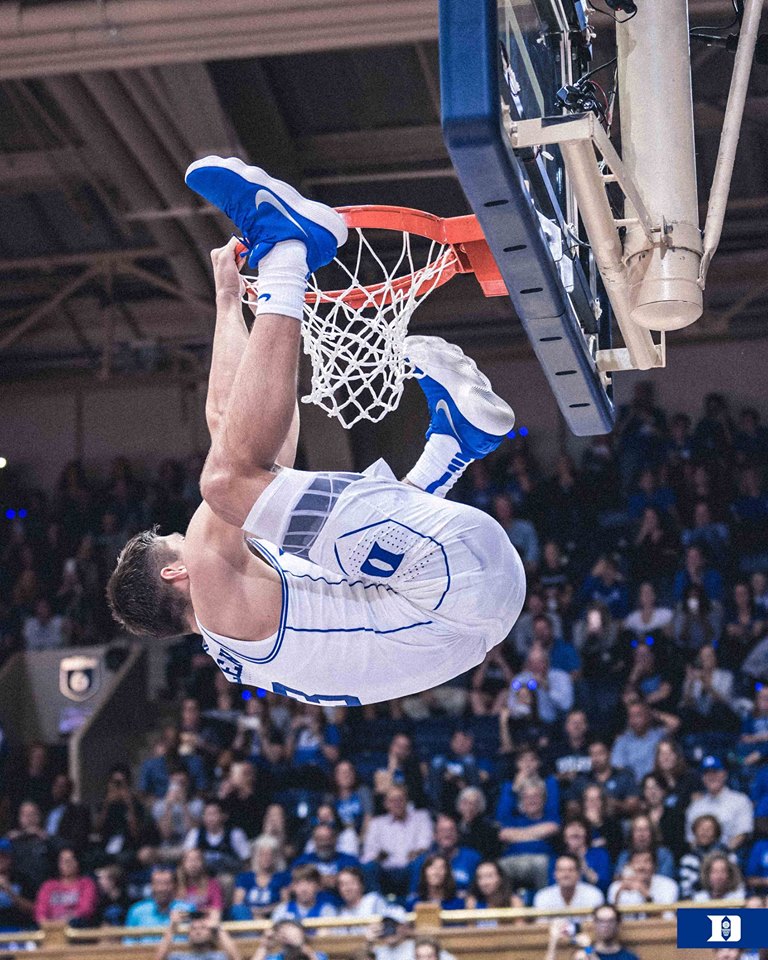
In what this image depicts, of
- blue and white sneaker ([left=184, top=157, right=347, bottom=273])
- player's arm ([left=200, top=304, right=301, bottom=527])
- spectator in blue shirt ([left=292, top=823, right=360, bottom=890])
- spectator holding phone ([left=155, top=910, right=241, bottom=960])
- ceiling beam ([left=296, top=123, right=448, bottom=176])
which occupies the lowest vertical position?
spectator holding phone ([left=155, top=910, right=241, bottom=960])

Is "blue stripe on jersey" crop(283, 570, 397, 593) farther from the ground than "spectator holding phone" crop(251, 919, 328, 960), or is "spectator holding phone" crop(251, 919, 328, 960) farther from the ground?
"blue stripe on jersey" crop(283, 570, 397, 593)

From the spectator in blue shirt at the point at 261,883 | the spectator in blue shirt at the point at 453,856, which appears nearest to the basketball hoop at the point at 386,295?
the spectator in blue shirt at the point at 453,856

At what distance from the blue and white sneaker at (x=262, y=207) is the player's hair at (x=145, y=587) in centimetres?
92

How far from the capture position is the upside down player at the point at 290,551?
3338 mm

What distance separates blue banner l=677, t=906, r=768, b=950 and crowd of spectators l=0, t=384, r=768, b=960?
1.19 feet

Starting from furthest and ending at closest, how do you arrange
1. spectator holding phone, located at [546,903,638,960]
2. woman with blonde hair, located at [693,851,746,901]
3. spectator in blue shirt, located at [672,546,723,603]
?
spectator in blue shirt, located at [672,546,723,603], woman with blonde hair, located at [693,851,746,901], spectator holding phone, located at [546,903,638,960]

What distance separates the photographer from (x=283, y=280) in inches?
131

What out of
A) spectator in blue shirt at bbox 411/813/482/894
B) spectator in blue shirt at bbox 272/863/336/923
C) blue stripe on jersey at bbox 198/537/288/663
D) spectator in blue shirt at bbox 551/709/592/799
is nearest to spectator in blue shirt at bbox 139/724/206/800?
spectator in blue shirt at bbox 272/863/336/923

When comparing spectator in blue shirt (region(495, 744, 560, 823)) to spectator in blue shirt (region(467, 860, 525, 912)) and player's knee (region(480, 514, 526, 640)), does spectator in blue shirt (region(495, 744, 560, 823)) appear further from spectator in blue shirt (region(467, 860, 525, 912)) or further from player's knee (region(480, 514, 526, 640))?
player's knee (region(480, 514, 526, 640))

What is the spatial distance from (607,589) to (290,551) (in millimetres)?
9433

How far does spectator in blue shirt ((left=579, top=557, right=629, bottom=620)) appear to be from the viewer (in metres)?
12.5

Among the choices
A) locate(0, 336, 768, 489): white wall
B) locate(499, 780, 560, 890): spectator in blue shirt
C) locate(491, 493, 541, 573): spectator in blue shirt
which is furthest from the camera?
locate(0, 336, 768, 489): white wall

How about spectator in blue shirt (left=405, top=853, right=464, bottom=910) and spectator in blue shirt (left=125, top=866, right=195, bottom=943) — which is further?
spectator in blue shirt (left=125, top=866, right=195, bottom=943)

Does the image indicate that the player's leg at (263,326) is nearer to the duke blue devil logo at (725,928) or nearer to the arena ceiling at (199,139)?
the arena ceiling at (199,139)
